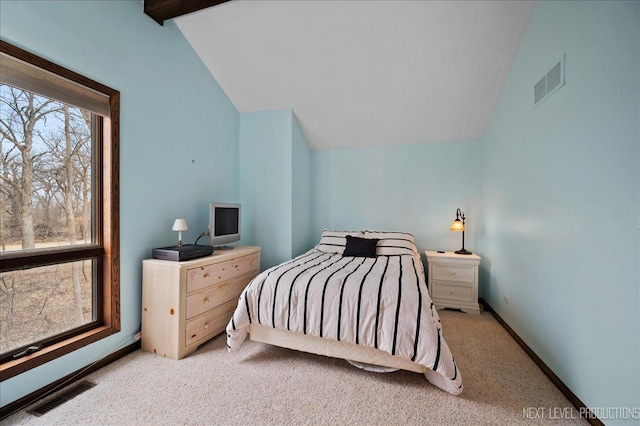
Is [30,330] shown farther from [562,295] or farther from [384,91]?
[384,91]

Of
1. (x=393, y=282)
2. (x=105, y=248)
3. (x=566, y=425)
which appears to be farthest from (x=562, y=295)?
(x=105, y=248)

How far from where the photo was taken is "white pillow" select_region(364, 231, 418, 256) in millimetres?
2947

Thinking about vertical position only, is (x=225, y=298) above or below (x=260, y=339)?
above

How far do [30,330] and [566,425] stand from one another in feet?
10.6

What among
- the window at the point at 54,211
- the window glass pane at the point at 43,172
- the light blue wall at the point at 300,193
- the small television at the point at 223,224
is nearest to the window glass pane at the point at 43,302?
the window at the point at 54,211

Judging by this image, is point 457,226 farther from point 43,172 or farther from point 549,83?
point 43,172

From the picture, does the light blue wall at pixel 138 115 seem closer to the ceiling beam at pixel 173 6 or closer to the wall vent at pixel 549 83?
the ceiling beam at pixel 173 6

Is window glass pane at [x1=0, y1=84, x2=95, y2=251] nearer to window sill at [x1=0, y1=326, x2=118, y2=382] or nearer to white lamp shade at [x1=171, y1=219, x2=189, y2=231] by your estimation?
white lamp shade at [x1=171, y1=219, x2=189, y2=231]

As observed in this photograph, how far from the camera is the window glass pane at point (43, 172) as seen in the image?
1.49m

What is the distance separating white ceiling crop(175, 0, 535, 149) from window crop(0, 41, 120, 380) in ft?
4.48

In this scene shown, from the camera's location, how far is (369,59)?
2.56m

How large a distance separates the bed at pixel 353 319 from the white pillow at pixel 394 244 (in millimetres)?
763

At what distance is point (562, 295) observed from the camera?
1603 millimetres

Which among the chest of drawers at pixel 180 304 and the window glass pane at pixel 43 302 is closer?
the window glass pane at pixel 43 302
